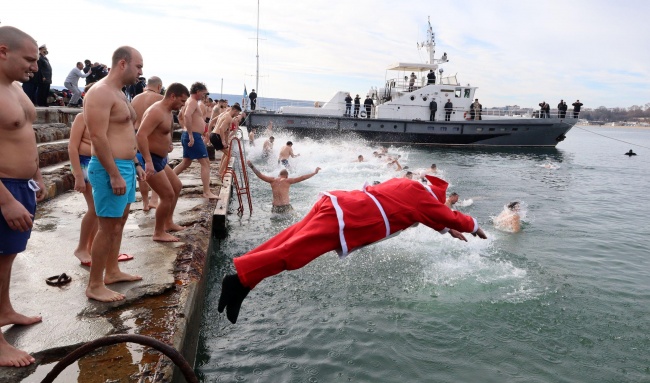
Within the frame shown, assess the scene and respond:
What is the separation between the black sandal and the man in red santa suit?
1.60 m

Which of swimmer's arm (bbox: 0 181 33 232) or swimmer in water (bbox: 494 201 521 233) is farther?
swimmer in water (bbox: 494 201 521 233)

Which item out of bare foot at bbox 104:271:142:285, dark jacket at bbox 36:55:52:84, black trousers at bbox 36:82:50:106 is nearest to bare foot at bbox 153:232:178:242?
bare foot at bbox 104:271:142:285

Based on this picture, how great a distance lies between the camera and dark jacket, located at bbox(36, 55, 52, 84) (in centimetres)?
1132

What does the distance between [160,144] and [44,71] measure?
8.82m

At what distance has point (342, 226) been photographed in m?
3.42

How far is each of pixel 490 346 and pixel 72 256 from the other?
15.4 feet

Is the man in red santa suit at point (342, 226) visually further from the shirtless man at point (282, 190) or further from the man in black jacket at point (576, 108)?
the man in black jacket at point (576, 108)

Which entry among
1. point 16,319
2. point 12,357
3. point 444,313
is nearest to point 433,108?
point 444,313

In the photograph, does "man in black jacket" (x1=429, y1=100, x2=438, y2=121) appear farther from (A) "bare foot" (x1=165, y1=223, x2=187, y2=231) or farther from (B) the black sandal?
(B) the black sandal

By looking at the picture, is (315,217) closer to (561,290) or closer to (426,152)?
(561,290)

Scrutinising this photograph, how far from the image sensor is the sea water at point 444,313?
446 centimetres

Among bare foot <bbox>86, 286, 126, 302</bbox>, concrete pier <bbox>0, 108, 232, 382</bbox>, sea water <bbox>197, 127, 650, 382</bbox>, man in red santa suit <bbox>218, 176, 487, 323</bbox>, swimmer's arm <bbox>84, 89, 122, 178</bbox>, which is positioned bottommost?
sea water <bbox>197, 127, 650, 382</bbox>

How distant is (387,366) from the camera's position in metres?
4.46

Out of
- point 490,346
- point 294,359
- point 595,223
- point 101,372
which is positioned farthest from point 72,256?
point 595,223
